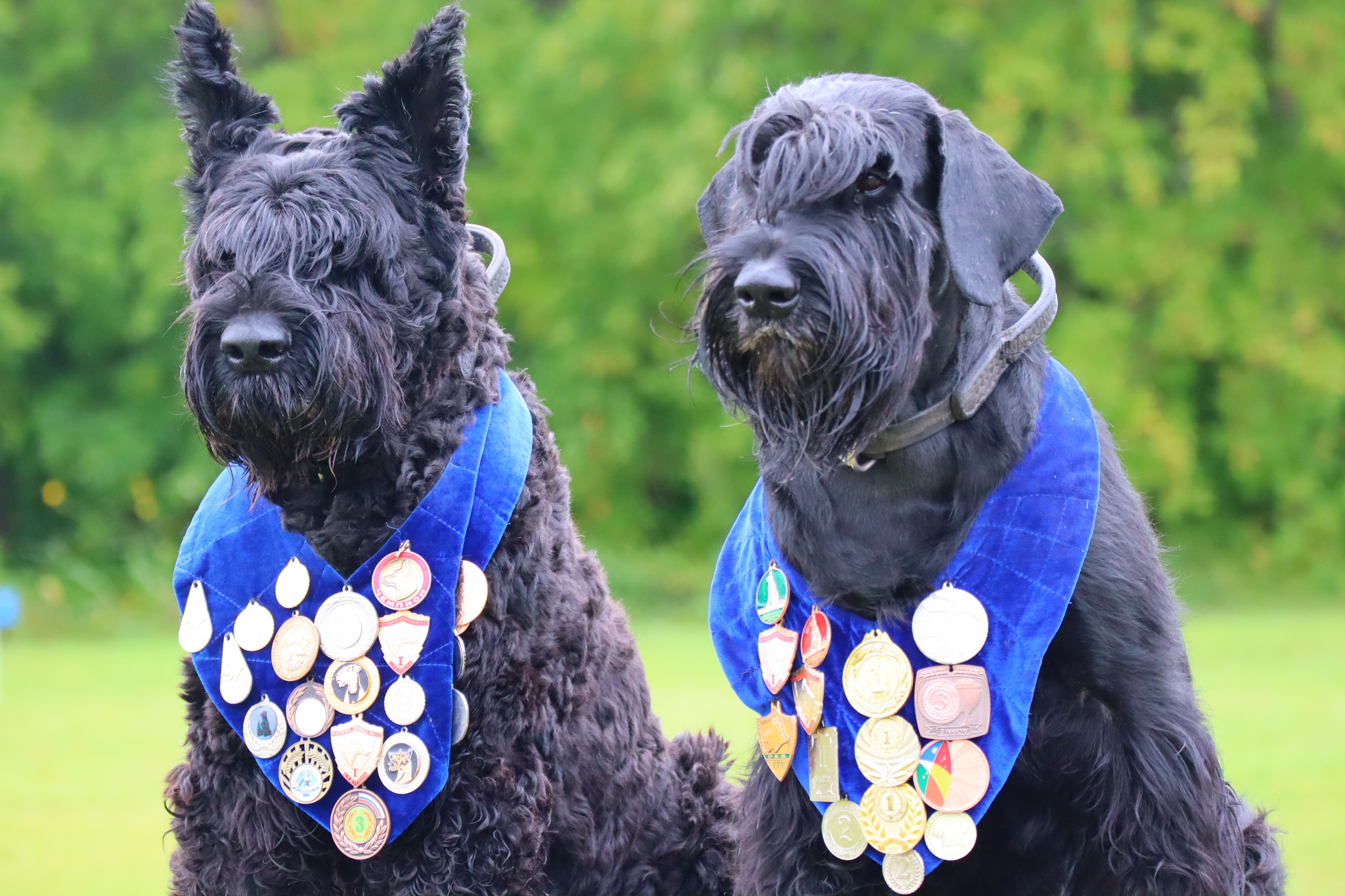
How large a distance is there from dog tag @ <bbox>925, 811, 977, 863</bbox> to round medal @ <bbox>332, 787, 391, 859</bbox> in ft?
4.20

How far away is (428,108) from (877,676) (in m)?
1.76

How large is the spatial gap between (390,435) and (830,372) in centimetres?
111

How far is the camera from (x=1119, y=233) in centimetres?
1396

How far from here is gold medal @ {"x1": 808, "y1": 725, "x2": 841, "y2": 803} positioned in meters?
3.43

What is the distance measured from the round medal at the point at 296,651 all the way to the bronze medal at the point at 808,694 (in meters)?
1.17

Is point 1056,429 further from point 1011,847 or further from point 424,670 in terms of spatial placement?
point 424,670

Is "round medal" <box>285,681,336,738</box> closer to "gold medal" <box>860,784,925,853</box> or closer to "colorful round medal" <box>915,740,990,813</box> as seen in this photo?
"gold medal" <box>860,784,925,853</box>

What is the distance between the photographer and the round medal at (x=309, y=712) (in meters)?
3.51

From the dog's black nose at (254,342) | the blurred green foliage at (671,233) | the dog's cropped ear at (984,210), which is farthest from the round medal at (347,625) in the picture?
the blurred green foliage at (671,233)

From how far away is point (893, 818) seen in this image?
132 inches

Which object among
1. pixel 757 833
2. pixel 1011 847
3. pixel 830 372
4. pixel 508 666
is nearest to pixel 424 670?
pixel 508 666

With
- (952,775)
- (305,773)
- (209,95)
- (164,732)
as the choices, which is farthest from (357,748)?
(164,732)

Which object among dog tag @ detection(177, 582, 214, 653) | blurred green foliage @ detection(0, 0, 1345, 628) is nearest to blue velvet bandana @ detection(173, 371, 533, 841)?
dog tag @ detection(177, 582, 214, 653)

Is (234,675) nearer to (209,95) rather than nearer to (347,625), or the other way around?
(347,625)
